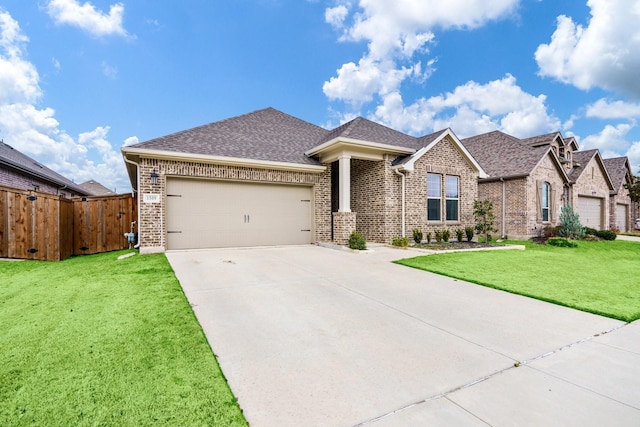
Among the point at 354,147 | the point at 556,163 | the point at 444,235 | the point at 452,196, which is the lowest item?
the point at 444,235

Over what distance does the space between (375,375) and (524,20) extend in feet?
58.0

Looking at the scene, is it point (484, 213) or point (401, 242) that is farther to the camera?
point (484, 213)

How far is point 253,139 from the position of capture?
11672 millimetres

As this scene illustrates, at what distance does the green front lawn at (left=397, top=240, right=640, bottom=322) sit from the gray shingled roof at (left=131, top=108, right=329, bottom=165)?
6.43 meters

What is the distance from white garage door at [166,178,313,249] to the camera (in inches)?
373

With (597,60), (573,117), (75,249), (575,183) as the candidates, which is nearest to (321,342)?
(75,249)

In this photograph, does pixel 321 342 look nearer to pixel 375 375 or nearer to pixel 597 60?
pixel 375 375

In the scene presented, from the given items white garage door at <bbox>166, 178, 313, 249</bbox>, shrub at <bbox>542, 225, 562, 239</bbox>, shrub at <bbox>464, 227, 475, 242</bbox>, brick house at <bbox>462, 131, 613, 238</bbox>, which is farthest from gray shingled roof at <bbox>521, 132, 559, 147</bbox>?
white garage door at <bbox>166, 178, 313, 249</bbox>

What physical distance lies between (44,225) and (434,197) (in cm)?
1326

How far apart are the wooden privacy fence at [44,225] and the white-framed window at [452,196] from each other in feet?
43.5

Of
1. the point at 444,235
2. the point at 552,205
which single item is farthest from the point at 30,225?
the point at 552,205

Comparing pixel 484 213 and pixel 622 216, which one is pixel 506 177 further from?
pixel 622 216

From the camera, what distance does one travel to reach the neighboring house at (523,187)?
15.2 m

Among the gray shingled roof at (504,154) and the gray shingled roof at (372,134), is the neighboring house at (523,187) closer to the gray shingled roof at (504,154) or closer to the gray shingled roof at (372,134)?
the gray shingled roof at (504,154)
